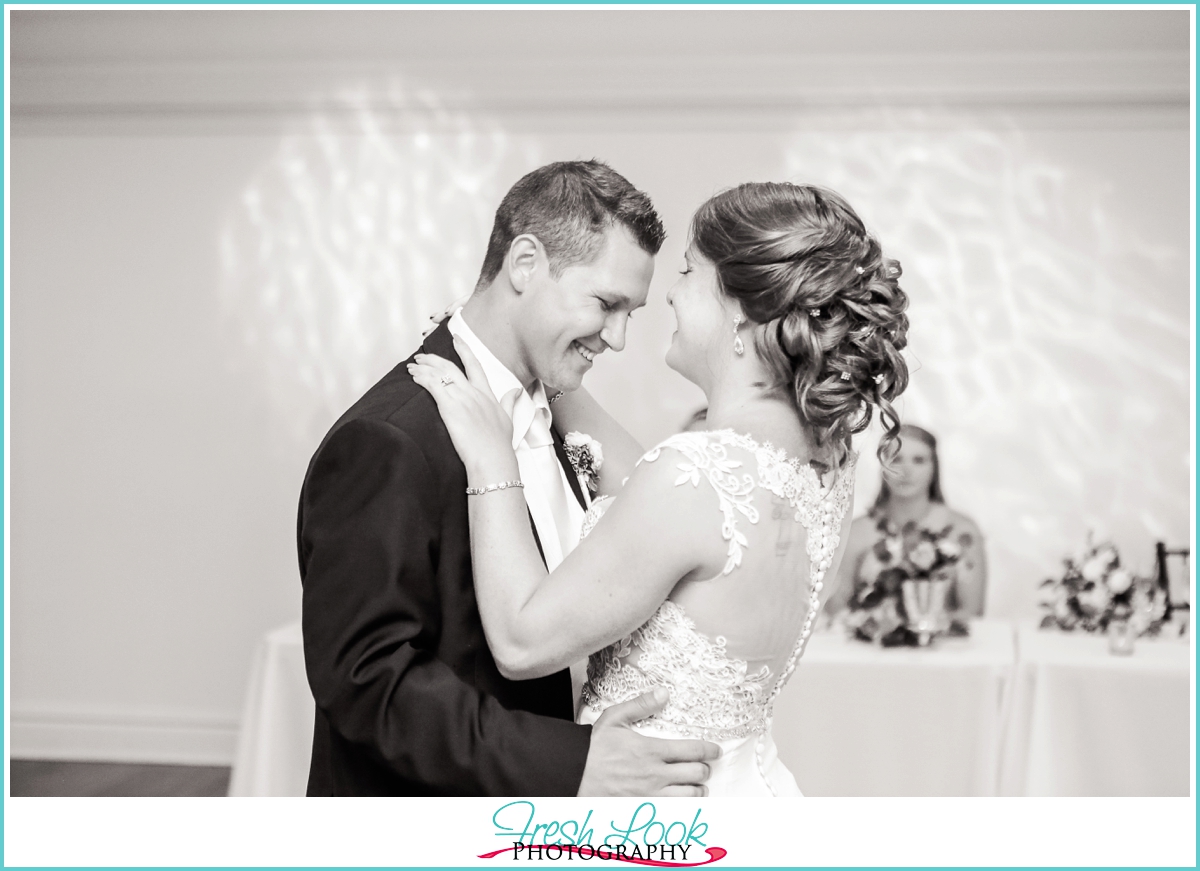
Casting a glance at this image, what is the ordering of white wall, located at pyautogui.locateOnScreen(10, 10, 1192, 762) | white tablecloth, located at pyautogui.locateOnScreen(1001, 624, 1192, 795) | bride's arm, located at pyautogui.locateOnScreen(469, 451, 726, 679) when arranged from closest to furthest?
1. bride's arm, located at pyautogui.locateOnScreen(469, 451, 726, 679)
2. white tablecloth, located at pyautogui.locateOnScreen(1001, 624, 1192, 795)
3. white wall, located at pyautogui.locateOnScreen(10, 10, 1192, 762)

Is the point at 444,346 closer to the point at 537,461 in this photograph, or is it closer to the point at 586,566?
the point at 537,461

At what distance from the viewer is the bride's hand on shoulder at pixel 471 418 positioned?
5.46ft

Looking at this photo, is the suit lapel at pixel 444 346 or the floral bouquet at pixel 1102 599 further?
the floral bouquet at pixel 1102 599

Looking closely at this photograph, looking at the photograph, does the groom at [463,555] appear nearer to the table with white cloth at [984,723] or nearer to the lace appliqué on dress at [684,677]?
the lace appliqué on dress at [684,677]

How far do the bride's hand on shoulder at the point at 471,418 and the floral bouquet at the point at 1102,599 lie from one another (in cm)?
266

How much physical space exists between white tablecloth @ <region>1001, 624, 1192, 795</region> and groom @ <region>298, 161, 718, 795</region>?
2.04 meters

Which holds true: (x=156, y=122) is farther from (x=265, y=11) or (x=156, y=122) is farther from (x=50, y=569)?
(x=50, y=569)

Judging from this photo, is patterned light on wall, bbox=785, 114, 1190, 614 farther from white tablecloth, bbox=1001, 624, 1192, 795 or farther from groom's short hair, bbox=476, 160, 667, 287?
groom's short hair, bbox=476, 160, 667, 287

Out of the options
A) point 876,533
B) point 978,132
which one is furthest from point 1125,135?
point 876,533

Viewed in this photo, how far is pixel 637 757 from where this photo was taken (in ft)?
5.66

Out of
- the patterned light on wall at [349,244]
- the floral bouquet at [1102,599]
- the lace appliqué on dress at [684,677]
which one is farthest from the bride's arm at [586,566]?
the patterned light on wall at [349,244]

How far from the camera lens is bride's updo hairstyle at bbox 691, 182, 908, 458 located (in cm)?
165

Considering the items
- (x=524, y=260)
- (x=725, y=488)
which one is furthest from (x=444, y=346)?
(x=725, y=488)

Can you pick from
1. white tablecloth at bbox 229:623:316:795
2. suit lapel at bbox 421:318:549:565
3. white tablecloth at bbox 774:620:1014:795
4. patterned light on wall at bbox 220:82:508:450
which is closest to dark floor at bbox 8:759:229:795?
white tablecloth at bbox 229:623:316:795
